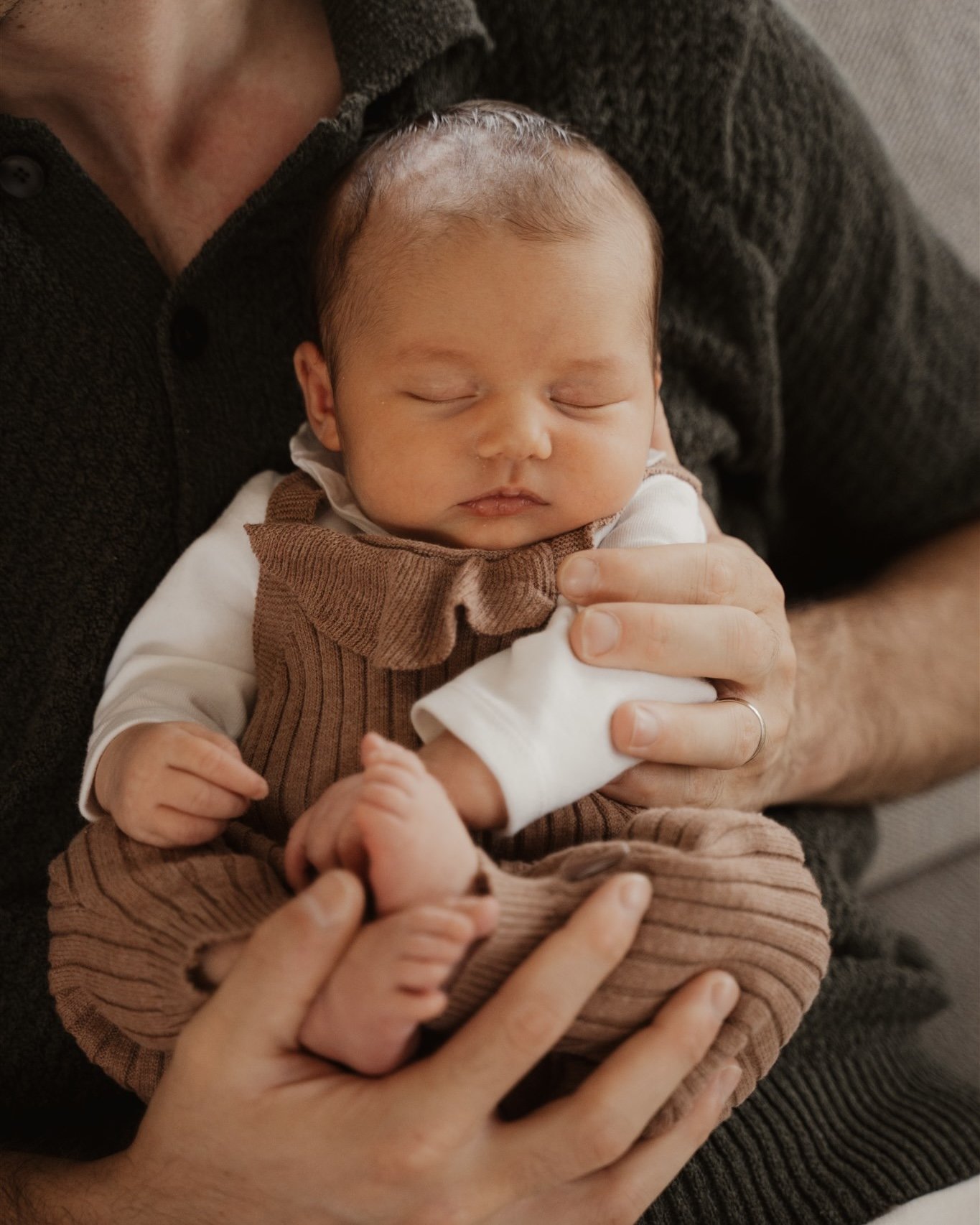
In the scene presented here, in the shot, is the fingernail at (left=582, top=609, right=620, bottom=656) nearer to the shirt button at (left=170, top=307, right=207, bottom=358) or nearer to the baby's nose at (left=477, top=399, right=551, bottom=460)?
the baby's nose at (left=477, top=399, right=551, bottom=460)

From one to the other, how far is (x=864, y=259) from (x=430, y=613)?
2.46 feet

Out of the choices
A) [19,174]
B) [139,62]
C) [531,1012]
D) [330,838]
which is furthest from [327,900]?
[139,62]

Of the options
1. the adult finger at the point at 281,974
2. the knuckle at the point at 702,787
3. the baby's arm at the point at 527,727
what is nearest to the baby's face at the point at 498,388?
the baby's arm at the point at 527,727

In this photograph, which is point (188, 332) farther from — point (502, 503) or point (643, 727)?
point (643, 727)

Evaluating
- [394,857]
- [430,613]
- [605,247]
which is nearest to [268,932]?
[394,857]

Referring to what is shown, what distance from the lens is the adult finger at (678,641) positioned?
2.63 feet

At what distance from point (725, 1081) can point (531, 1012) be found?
23 cm

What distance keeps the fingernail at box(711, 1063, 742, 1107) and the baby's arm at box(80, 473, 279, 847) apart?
0.42 m

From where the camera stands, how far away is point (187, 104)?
1133 millimetres

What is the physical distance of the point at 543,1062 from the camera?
84 cm

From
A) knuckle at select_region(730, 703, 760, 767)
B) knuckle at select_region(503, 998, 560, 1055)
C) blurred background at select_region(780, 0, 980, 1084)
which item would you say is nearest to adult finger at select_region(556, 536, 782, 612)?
knuckle at select_region(730, 703, 760, 767)

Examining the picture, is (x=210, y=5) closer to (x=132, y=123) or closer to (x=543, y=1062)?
(x=132, y=123)

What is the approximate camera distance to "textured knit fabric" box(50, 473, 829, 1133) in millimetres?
742

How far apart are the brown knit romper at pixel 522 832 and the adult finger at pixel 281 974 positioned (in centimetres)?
10
